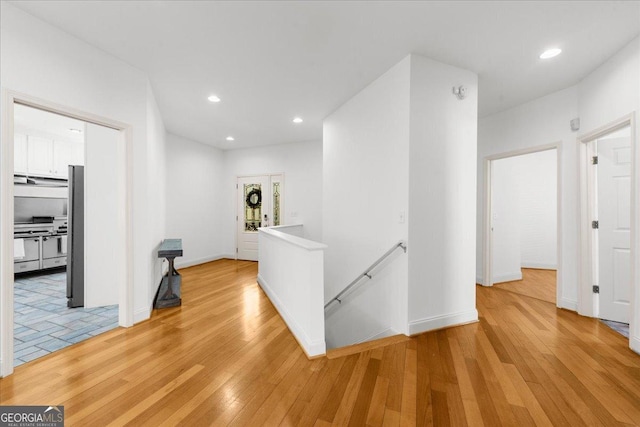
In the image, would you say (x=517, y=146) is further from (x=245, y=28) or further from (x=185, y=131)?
(x=185, y=131)

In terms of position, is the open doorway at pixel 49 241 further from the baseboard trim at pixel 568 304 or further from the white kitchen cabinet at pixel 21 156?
the baseboard trim at pixel 568 304

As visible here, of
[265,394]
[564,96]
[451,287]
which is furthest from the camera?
[564,96]

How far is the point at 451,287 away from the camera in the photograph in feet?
9.50

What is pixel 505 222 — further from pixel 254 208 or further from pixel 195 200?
pixel 195 200

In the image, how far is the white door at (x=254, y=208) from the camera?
6691 millimetres

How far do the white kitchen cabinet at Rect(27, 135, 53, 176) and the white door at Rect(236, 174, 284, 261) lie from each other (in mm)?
3826

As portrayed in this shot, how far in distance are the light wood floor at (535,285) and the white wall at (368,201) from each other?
8.56 feet

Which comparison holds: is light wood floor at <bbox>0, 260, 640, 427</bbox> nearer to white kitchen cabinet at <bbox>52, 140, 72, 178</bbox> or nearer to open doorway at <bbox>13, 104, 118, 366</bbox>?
open doorway at <bbox>13, 104, 118, 366</bbox>

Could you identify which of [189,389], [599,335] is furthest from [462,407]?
[599,335]

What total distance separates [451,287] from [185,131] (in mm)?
5672

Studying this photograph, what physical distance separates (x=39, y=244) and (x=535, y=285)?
9175mm

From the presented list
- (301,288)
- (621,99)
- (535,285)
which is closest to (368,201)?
(301,288)

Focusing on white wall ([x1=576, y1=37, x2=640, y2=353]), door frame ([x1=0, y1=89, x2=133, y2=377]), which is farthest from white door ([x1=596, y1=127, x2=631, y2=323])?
door frame ([x1=0, y1=89, x2=133, y2=377])

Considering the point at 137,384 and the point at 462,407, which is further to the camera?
the point at 137,384
